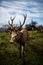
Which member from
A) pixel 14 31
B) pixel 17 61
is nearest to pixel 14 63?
pixel 17 61

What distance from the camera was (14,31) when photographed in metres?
11.9

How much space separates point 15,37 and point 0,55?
2.50 meters

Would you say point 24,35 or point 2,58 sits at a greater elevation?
point 24,35

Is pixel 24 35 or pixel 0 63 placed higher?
pixel 24 35

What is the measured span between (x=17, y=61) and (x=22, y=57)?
77 centimetres

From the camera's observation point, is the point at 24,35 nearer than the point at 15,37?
No

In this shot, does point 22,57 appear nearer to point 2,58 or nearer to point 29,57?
point 29,57

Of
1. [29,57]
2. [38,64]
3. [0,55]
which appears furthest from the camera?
[0,55]

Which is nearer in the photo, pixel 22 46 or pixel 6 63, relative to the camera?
pixel 6 63

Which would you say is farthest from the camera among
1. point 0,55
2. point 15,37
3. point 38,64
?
point 0,55

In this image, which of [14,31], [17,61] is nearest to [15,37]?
[14,31]

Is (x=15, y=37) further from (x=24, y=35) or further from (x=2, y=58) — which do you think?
(x=2, y=58)

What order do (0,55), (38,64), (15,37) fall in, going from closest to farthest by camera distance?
1. (38,64)
2. (15,37)
3. (0,55)

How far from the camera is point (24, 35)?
1251 cm
